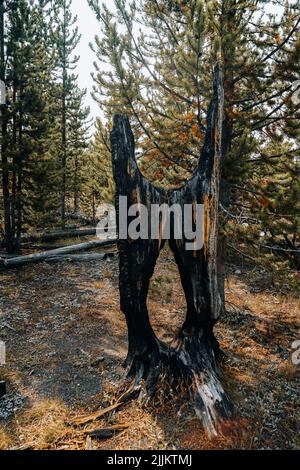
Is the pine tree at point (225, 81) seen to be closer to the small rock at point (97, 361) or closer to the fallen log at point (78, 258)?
the small rock at point (97, 361)

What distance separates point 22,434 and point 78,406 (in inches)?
34.1

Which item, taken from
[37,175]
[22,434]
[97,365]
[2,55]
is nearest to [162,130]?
[97,365]

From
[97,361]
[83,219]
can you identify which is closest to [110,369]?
[97,361]

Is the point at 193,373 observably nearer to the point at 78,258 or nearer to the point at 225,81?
the point at 225,81

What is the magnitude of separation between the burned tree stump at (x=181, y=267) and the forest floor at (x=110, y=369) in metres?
0.48

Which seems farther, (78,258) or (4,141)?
(78,258)

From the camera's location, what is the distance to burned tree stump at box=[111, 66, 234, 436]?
475 cm

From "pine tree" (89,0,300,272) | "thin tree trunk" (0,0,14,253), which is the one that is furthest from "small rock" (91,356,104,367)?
"thin tree trunk" (0,0,14,253)

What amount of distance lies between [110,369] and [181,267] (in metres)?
2.57

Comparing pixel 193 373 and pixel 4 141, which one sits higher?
pixel 4 141

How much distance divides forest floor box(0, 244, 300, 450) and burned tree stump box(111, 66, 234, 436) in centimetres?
48

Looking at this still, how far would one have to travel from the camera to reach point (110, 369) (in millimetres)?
5883

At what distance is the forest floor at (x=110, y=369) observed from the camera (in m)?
4.13
